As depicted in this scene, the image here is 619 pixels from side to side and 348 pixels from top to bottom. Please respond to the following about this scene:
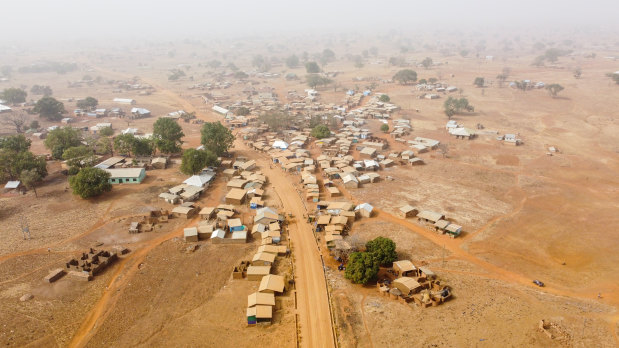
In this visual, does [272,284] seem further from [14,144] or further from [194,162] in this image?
[14,144]

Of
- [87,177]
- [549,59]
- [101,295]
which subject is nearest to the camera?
[101,295]

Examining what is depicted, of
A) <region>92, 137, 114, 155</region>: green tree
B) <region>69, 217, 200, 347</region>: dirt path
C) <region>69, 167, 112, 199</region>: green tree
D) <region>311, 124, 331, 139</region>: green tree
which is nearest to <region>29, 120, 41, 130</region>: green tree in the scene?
<region>92, 137, 114, 155</region>: green tree

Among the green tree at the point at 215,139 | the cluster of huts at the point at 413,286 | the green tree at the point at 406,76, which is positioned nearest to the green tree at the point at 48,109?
the green tree at the point at 215,139

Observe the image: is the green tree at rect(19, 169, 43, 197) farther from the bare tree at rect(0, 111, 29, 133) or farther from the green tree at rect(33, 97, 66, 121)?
the green tree at rect(33, 97, 66, 121)

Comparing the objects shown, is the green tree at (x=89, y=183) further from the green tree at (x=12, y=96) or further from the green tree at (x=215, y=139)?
the green tree at (x=12, y=96)

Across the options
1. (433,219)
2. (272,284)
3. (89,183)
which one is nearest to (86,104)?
(89,183)

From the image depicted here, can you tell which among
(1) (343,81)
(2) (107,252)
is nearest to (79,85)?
(1) (343,81)

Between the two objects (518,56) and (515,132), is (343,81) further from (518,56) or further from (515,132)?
(518,56)
